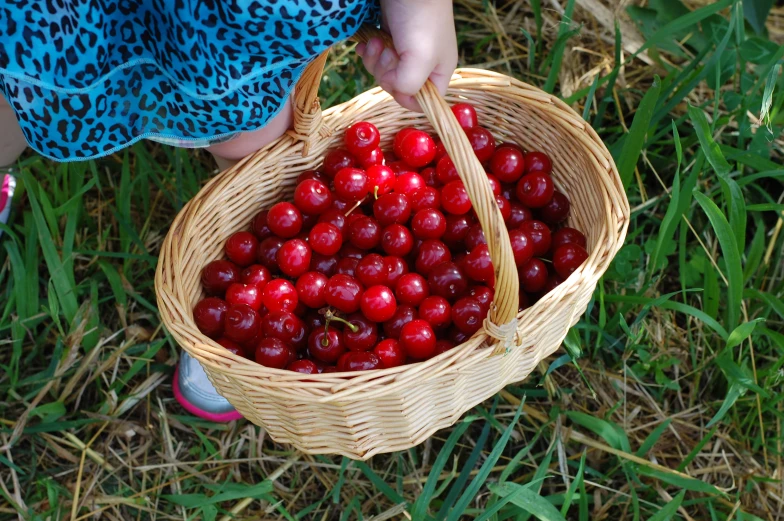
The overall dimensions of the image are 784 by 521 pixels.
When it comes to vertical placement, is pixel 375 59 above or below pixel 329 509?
above

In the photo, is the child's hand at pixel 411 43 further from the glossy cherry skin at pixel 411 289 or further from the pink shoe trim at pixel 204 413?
the pink shoe trim at pixel 204 413

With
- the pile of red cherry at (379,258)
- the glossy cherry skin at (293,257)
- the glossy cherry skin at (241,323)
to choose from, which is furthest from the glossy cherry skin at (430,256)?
the glossy cherry skin at (241,323)

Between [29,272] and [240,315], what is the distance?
2.31 ft

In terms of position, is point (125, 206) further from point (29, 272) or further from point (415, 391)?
point (415, 391)

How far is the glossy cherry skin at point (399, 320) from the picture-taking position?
50.5 inches

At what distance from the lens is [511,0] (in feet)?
6.84

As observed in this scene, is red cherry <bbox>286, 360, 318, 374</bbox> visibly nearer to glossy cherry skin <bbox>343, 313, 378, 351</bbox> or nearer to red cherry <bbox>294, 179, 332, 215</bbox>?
glossy cherry skin <bbox>343, 313, 378, 351</bbox>

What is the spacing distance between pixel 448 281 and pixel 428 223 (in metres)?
0.14

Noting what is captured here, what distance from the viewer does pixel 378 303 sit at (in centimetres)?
127

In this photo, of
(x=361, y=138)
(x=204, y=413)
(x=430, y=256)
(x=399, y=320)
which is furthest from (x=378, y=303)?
(x=204, y=413)

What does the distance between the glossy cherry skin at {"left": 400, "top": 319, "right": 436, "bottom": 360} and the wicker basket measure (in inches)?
3.4

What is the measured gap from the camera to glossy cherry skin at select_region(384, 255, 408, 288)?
1345 millimetres

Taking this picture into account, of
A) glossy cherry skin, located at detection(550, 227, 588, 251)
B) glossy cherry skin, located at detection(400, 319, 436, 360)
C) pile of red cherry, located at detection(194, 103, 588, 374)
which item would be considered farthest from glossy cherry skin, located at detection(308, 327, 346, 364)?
glossy cherry skin, located at detection(550, 227, 588, 251)

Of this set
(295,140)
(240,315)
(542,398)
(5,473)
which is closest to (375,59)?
(295,140)
